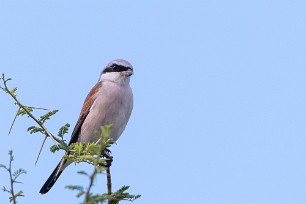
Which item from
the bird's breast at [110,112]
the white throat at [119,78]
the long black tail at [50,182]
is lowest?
the long black tail at [50,182]

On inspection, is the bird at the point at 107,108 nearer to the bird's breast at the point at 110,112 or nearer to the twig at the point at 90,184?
the bird's breast at the point at 110,112

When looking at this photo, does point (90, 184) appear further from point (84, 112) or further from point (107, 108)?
point (84, 112)

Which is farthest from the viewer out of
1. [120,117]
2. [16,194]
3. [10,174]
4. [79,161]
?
[120,117]

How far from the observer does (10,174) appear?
2.18m

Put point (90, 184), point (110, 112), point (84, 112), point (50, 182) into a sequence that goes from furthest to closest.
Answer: point (84, 112) < point (110, 112) < point (50, 182) < point (90, 184)

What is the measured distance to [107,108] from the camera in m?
6.39

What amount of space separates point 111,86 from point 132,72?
0.35m

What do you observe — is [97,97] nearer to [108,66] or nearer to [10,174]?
[108,66]

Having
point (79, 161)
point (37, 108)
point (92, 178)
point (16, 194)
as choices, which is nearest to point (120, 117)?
point (37, 108)

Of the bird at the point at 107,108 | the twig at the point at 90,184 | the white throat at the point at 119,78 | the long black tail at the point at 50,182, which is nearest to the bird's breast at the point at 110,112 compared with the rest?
the bird at the point at 107,108

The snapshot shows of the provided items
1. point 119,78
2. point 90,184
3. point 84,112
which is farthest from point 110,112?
point 90,184

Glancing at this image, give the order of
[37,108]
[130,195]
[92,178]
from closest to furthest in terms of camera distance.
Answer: [92,178] → [130,195] → [37,108]

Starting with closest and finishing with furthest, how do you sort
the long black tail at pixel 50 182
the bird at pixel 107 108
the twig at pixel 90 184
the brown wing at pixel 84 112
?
1. the twig at pixel 90 184
2. the long black tail at pixel 50 182
3. the bird at pixel 107 108
4. the brown wing at pixel 84 112

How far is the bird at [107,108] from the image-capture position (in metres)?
6.31
